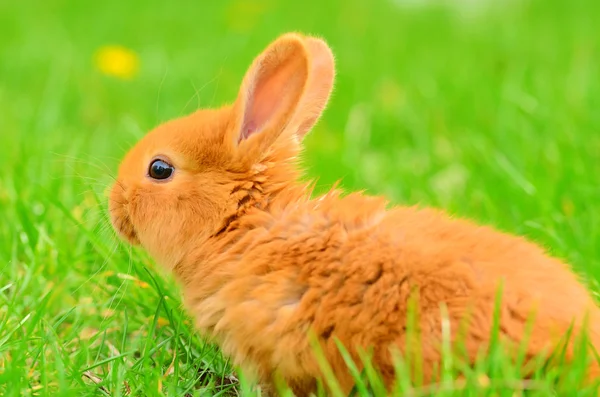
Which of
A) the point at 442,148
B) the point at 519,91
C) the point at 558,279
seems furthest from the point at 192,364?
the point at 519,91

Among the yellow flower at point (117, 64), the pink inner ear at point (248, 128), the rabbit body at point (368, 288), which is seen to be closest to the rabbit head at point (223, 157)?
the pink inner ear at point (248, 128)

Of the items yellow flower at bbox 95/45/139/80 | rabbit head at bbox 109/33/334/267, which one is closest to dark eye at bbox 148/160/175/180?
rabbit head at bbox 109/33/334/267

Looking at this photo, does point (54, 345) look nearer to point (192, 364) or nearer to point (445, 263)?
point (192, 364)

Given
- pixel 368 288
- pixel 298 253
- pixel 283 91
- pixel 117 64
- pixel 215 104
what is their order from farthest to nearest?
pixel 117 64 → pixel 215 104 → pixel 283 91 → pixel 298 253 → pixel 368 288

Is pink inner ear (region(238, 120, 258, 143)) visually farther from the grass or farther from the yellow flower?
the yellow flower

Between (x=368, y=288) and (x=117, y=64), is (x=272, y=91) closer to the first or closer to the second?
(x=368, y=288)

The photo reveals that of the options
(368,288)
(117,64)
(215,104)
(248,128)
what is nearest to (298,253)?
(368,288)

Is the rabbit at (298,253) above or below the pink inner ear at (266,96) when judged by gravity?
below

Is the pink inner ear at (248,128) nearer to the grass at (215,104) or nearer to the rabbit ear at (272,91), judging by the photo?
the rabbit ear at (272,91)
